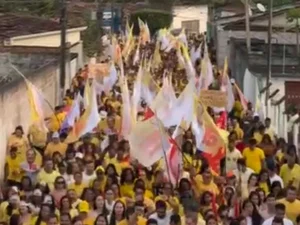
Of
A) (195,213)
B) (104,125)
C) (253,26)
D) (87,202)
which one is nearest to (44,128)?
(104,125)

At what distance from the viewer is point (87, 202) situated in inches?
500

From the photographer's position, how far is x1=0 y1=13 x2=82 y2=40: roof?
1414 inches

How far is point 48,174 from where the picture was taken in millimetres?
14102

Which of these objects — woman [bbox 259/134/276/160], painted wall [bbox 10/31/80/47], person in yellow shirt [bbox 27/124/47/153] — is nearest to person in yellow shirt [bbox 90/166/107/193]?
woman [bbox 259/134/276/160]

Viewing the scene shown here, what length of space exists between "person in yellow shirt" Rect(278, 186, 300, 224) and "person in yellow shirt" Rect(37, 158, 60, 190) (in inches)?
121

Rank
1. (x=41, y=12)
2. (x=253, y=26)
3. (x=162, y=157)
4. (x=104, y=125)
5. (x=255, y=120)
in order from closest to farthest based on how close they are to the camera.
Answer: (x=162, y=157) → (x=104, y=125) → (x=255, y=120) → (x=253, y=26) → (x=41, y=12)

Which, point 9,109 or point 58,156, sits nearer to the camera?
point 58,156

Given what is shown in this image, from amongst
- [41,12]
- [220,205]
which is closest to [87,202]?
[220,205]

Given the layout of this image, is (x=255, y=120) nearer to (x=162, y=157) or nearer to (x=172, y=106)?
(x=172, y=106)

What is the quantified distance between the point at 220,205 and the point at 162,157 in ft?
6.70

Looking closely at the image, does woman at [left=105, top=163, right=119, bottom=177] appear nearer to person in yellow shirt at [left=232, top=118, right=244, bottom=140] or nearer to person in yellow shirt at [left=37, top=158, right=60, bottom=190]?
person in yellow shirt at [left=37, top=158, right=60, bottom=190]

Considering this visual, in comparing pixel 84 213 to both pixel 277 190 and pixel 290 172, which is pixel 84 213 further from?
pixel 290 172

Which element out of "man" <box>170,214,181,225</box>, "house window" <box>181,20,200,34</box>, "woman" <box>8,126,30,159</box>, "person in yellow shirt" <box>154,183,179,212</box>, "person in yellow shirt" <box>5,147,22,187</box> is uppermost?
"man" <box>170,214,181,225</box>

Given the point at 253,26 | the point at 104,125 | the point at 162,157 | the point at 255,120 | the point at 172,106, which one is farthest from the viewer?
the point at 253,26
